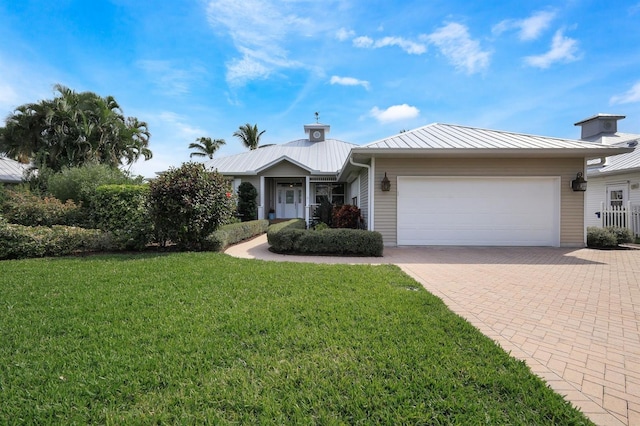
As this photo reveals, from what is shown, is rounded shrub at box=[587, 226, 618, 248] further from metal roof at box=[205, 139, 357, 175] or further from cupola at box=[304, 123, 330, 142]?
cupola at box=[304, 123, 330, 142]

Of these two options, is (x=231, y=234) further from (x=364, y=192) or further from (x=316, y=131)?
(x=316, y=131)

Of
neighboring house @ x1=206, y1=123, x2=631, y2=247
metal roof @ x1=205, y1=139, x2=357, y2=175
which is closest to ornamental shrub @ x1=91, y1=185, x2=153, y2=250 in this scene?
neighboring house @ x1=206, y1=123, x2=631, y2=247

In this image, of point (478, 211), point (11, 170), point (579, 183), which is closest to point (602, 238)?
point (579, 183)

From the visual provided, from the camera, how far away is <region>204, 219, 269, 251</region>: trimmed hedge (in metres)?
8.25

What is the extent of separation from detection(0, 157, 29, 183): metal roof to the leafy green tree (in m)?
1.19

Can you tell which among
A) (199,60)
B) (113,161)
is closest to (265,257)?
(199,60)

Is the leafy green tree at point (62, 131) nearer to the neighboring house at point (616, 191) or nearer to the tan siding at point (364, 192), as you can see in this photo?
the tan siding at point (364, 192)

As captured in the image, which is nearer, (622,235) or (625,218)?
(622,235)

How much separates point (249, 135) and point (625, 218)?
30.8 metres

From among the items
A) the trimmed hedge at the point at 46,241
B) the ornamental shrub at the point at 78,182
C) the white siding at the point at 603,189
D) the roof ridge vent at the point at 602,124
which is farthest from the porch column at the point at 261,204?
the roof ridge vent at the point at 602,124

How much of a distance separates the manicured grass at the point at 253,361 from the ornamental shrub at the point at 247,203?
11.4m

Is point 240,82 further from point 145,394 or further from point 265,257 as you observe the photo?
point 145,394

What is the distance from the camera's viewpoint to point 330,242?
8.05m

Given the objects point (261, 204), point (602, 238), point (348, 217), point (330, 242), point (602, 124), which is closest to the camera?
point (330, 242)
